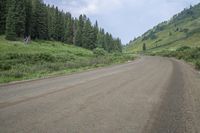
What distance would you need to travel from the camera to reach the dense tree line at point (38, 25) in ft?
223

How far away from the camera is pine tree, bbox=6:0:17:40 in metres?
64.7

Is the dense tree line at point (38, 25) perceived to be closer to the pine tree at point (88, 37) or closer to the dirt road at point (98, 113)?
the pine tree at point (88, 37)

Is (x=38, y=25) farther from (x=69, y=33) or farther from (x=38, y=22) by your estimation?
(x=69, y=33)

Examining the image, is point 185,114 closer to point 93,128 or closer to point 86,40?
point 93,128

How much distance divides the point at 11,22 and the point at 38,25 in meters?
12.9

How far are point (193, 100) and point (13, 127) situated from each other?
7.08m

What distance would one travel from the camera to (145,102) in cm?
912

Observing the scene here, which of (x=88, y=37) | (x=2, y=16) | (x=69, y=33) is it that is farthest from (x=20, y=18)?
(x=88, y=37)

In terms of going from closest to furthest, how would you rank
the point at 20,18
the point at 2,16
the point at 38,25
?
the point at 20,18
the point at 2,16
the point at 38,25

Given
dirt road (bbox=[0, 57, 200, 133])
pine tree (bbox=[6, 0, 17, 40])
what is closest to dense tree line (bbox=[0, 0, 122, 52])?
pine tree (bbox=[6, 0, 17, 40])

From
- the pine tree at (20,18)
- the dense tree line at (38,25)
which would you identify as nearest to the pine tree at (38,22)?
the dense tree line at (38,25)

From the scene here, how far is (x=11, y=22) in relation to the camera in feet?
218

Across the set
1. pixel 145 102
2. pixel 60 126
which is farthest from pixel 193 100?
pixel 60 126

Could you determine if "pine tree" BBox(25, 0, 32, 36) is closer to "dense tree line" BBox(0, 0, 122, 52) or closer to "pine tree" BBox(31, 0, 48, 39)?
"dense tree line" BBox(0, 0, 122, 52)
